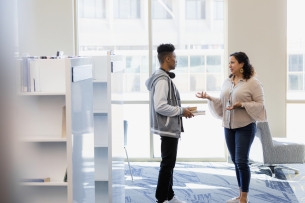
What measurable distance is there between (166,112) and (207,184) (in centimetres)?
205

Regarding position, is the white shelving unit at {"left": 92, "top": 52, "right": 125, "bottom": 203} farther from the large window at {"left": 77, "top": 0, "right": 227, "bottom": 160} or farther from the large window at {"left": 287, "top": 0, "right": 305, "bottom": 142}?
the large window at {"left": 287, "top": 0, "right": 305, "bottom": 142}

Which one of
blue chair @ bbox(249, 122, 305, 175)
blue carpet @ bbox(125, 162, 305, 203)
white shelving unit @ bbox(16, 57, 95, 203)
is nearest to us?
white shelving unit @ bbox(16, 57, 95, 203)

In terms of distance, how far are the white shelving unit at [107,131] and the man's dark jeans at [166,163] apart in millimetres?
429

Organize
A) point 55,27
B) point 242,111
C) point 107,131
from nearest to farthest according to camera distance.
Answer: point 107,131 < point 242,111 < point 55,27

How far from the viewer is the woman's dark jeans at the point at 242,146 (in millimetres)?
4891

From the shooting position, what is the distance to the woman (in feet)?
16.0

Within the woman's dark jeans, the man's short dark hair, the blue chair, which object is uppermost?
the man's short dark hair

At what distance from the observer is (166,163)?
4.82 m

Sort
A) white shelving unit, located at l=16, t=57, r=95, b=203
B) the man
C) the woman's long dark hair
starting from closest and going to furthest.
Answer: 1. white shelving unit, located at l=16, t=57, r=95, b=203
2. the man
3. the woman's long dark hair

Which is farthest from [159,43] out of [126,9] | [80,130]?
[80,130]

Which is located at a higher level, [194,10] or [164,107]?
[194,10]

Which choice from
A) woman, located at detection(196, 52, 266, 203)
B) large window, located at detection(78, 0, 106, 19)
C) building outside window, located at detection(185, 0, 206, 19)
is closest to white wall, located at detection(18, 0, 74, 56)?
large window, located at detection(78, 0, 106, 19)

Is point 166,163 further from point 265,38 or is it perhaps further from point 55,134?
point 265,38

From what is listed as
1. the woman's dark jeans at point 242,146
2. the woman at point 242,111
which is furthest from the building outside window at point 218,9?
the woman's dark jeans at point 242,146
